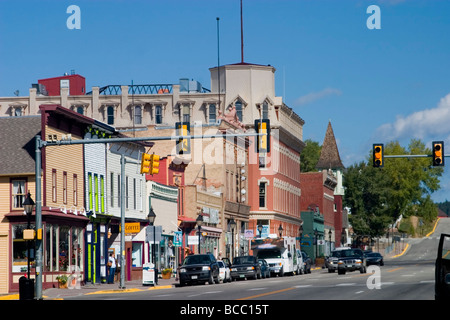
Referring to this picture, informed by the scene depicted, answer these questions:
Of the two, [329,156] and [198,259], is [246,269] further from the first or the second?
[329,156]

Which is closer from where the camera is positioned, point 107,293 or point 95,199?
point 107,293

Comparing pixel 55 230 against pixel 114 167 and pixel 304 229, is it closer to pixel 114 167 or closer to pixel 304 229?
pixel 114 167

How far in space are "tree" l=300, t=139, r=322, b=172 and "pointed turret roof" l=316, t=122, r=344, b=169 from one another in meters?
5.61

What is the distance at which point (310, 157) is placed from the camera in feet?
559

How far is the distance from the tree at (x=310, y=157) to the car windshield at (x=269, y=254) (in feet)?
328

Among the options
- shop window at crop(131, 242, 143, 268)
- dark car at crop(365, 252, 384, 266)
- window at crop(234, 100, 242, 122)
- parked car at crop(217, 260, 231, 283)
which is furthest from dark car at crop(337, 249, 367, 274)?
window at crop(234, 100, 242, 122)

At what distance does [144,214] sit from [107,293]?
65.4 feet

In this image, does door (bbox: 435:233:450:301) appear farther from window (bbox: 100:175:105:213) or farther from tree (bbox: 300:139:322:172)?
tree (bbox: 300:139:322:172)

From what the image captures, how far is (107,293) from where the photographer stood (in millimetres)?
43938

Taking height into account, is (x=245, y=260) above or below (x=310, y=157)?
below

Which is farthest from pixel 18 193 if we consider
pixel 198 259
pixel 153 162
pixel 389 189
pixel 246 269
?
pixel 389 189

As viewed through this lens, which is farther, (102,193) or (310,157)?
(310,157)

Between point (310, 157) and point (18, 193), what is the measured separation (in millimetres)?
125253

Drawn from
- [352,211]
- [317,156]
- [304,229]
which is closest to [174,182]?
[304,229]
